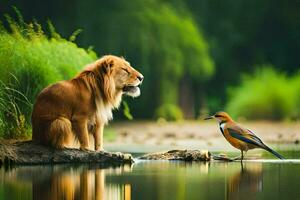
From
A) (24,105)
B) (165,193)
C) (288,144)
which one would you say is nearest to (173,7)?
(288,144)

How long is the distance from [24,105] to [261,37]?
18.1m

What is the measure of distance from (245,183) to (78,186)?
1583mm

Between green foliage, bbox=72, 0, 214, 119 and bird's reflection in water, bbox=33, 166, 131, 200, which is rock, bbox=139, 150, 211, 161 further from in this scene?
green foliage, bbox=72, 0, 214, 119

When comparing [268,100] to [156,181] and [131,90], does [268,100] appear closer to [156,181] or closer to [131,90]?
[131,90]

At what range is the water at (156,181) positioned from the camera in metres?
9.16

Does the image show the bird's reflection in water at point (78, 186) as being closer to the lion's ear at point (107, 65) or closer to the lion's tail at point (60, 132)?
the lion's tail at point (60, 132)

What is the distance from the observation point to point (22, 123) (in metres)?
13.0

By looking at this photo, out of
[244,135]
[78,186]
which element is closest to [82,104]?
[244,135]

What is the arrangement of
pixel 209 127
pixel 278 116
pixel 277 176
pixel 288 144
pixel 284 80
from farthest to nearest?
pixel 284 80, pixel 278 116, pixel 209 127, pixel 288 144, pixel 277 176

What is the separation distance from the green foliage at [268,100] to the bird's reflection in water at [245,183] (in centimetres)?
1315

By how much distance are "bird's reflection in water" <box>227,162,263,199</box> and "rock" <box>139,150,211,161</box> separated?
0.84m

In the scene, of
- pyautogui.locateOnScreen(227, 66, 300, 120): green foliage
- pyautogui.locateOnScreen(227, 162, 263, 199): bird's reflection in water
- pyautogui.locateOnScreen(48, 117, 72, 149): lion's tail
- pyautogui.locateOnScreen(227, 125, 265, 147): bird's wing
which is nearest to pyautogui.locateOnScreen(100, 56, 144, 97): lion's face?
pyautogui.locateOnScreen(48, 117, 72, 149): lion's tail

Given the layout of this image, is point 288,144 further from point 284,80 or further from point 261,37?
point 261,37

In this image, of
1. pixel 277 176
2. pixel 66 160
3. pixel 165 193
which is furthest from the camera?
pixel 66 160
